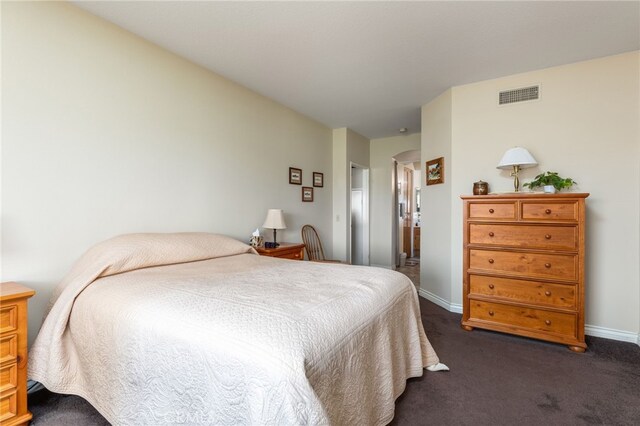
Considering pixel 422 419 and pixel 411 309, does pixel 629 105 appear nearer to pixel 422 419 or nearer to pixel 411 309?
pixel 411 309

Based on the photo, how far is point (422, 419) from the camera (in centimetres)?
156

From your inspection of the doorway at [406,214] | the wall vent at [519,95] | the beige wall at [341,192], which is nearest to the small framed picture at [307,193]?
the beige wall at [341,192]

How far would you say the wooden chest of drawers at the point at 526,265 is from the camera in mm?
2375

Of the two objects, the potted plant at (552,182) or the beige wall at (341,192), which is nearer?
the potted plant at (552,182)

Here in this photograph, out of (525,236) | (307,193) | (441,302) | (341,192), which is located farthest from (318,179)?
(525,236)

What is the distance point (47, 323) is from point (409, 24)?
9.90 feet

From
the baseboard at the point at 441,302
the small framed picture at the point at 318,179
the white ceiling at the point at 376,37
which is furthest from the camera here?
the small framed picture at the point at 318,179

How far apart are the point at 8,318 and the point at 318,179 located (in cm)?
365

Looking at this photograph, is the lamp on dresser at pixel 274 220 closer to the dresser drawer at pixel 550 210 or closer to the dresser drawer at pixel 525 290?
the dresser drawer at pixel 525 290

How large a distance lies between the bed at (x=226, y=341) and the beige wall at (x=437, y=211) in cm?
165

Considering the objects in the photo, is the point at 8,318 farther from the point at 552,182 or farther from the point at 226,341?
the point at 552,182

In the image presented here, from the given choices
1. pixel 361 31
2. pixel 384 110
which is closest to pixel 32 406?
pixel 361 31

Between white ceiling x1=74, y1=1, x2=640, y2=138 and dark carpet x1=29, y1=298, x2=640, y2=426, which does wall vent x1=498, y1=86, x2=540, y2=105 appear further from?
dark carpet x1=29, y1=298, x2=640, y2=426

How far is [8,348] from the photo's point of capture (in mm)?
1419
